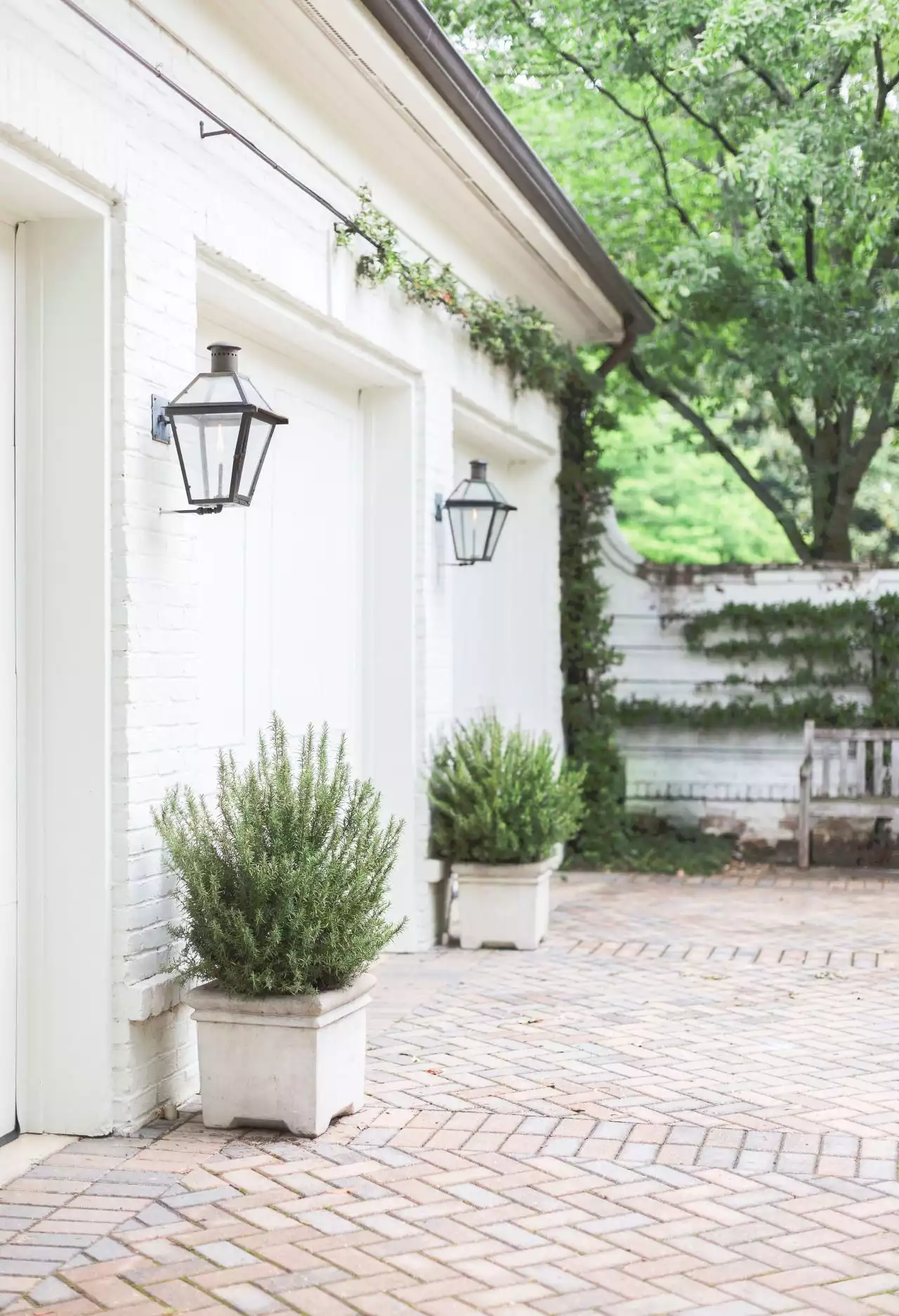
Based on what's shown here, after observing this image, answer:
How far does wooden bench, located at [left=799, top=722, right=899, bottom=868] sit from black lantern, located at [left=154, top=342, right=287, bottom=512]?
5.67m

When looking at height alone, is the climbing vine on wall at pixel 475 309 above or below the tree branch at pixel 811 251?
below

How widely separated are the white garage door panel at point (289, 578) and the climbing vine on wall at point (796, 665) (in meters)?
3.59

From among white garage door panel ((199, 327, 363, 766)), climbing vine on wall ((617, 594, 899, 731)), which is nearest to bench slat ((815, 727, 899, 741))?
climbing vine on wall ((617, 594, 899, 731))

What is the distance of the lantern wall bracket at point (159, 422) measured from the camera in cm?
428

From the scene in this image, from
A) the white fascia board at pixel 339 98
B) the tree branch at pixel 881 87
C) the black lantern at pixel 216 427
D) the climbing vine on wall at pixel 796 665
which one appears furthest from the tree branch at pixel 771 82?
the black lantern at pixel 216 427

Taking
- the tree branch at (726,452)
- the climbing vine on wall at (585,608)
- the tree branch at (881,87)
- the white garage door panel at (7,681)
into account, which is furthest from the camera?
the tree branch at (726,452)

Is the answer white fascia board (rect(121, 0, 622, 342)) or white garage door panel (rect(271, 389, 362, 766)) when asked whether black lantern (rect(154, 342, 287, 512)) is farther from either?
white garage door panel (rect(271, 389, 362, 766))

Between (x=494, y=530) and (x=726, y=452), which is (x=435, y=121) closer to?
(x=494, y=530)

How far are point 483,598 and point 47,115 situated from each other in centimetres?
531

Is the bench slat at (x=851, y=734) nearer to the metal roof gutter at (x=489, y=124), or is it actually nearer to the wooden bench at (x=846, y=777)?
the wooden bench at (x=846, y=777)

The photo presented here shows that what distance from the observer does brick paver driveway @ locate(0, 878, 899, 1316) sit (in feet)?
10.1

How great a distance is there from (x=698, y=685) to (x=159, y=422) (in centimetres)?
618

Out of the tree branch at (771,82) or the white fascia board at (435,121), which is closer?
the white fascia board at (435,121)

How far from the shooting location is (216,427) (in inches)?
166
